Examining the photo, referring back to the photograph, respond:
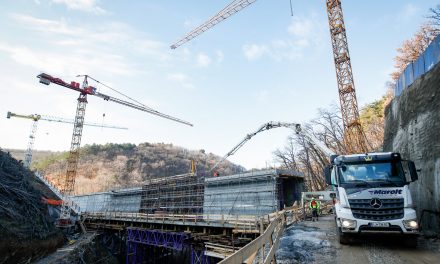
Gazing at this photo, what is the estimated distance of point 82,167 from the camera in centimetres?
10462

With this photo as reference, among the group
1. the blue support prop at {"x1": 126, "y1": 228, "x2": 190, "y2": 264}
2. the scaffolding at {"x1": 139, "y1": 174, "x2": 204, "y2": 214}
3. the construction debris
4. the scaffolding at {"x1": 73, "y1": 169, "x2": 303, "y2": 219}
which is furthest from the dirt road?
the scaffolding at {"x1": 139, "y1": 174, "x2": 204, "y2": 214}

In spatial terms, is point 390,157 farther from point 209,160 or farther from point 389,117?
point 209,160

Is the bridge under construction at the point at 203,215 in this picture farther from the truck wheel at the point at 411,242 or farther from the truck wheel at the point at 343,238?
the truck wheel at the point at 411,242

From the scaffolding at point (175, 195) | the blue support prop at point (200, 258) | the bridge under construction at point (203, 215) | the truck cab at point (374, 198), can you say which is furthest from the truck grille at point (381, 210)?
the scaffolding at point (175, 195)

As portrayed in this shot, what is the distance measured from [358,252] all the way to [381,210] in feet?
4.47

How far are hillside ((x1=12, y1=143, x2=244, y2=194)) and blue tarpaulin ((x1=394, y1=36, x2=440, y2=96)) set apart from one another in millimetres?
86834

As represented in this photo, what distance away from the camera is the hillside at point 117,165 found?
323ft

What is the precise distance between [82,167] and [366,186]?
114929 millimetres

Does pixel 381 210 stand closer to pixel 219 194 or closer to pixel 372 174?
pixel 372 174

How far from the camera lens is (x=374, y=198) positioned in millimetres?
7367

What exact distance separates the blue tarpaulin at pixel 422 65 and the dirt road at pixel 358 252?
8125mm

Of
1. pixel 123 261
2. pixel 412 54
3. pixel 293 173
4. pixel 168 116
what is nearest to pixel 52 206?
pixel 123 261

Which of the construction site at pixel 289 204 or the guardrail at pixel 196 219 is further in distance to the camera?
the guardrail at pixel 196 219

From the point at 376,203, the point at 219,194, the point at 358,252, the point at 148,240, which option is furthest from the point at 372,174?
the point at 148,240
